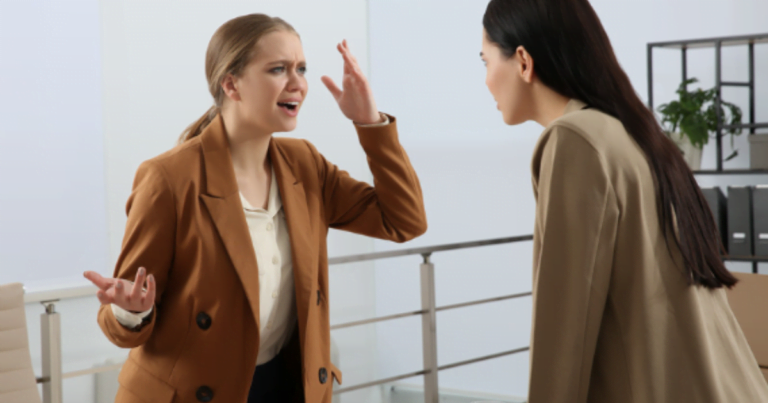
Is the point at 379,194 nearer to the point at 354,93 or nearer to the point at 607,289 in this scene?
the point at 354,93

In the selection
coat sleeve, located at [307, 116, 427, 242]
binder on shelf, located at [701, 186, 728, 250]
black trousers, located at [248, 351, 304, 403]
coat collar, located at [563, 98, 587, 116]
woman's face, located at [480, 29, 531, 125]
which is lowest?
black trousers, located at [248, 351, 304, 403]

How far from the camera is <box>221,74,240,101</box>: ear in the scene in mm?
1482

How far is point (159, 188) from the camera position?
4.45 feet

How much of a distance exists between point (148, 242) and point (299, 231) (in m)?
0.27

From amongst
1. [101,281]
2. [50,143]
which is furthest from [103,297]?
[50,143]

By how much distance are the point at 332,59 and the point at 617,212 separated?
15.4 feet

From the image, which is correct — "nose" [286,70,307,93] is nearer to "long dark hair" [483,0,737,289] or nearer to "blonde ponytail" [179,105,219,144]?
"blonde ponytail" [179,105,219,144]

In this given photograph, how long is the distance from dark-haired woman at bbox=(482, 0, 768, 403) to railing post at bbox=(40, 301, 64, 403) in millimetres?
→ 1730

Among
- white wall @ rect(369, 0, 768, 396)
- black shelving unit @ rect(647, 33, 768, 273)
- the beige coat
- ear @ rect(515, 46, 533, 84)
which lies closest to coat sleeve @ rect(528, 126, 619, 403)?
the beige coat

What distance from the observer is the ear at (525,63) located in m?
1.06

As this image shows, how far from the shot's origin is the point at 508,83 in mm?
1113

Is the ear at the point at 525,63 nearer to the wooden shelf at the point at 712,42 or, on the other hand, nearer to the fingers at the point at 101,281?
the fingers at the point at 101,281

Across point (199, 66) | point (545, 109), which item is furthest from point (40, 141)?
point (545, 109)

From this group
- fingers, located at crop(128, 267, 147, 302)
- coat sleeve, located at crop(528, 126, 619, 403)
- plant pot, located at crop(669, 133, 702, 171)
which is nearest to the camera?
coat sleeve, located at crop(528, 126, 619, 403)
